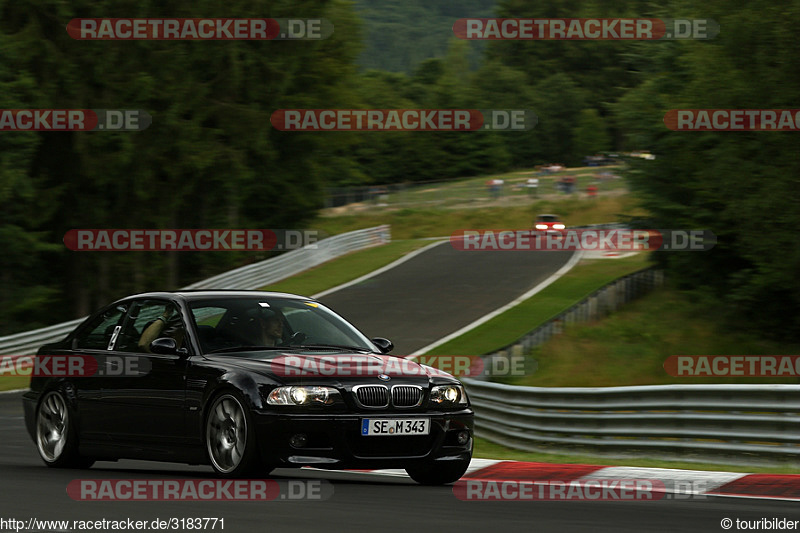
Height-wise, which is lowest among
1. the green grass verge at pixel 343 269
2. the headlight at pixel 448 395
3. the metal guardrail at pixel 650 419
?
the metal guardrail at pixel 650 419

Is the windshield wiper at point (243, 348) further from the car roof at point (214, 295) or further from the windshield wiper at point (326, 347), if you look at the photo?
the car roof at point (214, 295)

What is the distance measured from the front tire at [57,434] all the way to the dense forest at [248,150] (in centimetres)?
1743

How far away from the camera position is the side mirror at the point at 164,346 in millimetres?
9445

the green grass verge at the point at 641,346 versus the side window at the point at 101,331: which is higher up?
the side window at the point at 101,331

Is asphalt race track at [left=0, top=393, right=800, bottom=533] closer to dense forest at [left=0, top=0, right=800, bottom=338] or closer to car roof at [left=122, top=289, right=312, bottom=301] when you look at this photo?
car roof at [left=122, top=289, right=312, bottom=301]

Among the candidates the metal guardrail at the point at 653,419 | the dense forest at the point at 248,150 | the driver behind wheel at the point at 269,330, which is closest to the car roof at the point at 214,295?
the driver behind wheel at the point at 269,330

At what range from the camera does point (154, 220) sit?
42.3 meters

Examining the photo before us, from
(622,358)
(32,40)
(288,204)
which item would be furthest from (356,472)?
(288,204)

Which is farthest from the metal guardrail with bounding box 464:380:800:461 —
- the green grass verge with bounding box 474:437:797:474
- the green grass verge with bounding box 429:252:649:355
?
the green grass verge with bounding box 429:252:649:355

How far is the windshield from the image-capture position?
9633 mm

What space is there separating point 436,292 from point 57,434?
87.5 feet

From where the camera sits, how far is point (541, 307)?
3462 cm

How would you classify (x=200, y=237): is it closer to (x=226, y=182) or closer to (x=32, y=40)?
(x=226, y=182)

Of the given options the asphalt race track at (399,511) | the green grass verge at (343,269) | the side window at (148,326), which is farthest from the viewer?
the green grass verge at (343,269)
